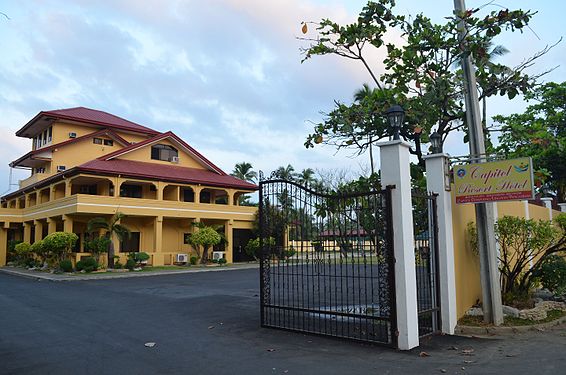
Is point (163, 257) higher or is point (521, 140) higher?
point (521, 140)

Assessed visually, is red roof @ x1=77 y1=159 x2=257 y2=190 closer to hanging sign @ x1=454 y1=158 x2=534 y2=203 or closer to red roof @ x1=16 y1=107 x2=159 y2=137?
red roof @ x1=16 y1=107 x2=159 y2=137

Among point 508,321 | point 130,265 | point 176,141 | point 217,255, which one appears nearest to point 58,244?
point 130,265

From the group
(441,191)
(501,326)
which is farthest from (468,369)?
(441,191)

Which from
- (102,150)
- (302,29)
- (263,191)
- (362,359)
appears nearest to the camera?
(362,359)

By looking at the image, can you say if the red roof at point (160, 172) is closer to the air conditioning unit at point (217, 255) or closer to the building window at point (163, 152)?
the building window at point (163, 152)

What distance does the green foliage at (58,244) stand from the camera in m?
24.7

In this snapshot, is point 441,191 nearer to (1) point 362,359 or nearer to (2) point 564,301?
(1) point 362,359

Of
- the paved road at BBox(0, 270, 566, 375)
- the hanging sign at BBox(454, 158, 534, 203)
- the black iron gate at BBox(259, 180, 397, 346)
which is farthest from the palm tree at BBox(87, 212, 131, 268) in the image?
the hanging sign at BBox(454, 158, 534, 203)

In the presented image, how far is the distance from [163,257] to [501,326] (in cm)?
2442

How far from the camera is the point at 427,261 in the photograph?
25.9 ft

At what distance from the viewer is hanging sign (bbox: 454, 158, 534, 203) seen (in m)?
7.59

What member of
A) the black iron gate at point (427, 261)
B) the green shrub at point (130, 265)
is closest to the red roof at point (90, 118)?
the green shrub at point (130, 265)

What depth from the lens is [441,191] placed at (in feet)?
26.6

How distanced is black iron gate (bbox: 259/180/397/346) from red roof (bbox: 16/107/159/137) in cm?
2938
